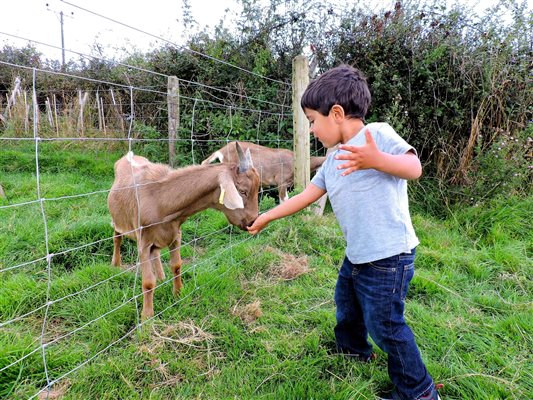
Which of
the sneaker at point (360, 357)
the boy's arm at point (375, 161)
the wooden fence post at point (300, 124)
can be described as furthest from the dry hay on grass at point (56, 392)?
the wooden fence post at point (300, 124)

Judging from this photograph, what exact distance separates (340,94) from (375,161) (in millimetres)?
481

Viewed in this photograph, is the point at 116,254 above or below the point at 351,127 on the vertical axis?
below

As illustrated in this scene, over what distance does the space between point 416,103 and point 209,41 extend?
16.3 feet

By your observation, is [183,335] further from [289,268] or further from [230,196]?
[289,268]

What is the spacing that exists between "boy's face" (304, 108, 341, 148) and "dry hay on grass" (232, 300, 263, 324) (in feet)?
5.29

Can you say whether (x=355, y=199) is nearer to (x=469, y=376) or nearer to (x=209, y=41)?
(x=469, y=376)

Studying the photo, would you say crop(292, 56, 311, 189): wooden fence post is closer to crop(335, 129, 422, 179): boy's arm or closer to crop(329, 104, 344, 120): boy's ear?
crop(329, 104, 344, 120): boy's ear

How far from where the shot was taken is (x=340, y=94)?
191cm

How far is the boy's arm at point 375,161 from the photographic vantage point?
161 cm

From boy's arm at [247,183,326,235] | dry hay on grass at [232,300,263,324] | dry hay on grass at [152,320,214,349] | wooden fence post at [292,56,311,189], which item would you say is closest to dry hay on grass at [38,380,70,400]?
dry hay on grass at [152,320,214,349]

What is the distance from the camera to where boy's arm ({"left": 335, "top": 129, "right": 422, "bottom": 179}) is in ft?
5.27

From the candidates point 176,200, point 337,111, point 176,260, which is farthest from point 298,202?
point 176,260

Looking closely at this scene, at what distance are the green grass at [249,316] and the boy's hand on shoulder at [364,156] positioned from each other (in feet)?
4.69

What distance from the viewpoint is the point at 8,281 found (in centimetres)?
321
